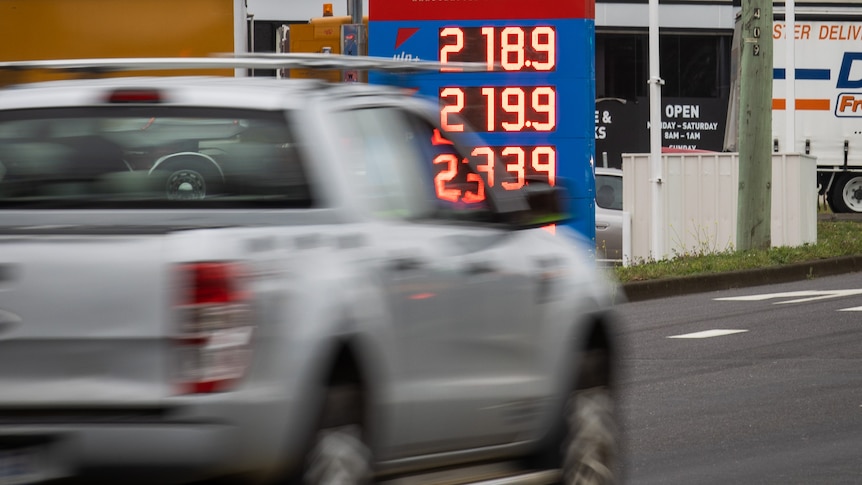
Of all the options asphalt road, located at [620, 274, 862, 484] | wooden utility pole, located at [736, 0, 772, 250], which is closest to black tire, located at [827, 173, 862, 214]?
wooden utility pole, located at [736, 0, 772, 250]

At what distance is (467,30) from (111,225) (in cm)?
1230

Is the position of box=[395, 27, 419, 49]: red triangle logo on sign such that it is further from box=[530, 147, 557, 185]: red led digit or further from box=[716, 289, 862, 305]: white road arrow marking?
box=[716, 289, 862, 305]: white road arrow marking

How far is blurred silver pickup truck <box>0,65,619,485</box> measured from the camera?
208 inches

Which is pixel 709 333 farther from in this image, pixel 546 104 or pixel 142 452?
pixel 142 452

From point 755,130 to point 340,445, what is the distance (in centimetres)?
1816

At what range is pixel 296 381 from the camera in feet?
17.9

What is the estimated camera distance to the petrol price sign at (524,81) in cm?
1775

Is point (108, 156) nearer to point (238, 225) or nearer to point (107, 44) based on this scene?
point (238, 225)

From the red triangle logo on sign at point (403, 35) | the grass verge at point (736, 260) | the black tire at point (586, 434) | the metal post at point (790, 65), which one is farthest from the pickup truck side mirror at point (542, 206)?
the metal post at point (790, 65)

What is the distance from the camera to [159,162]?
6.15m

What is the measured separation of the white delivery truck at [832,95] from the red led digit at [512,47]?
77.0 feet

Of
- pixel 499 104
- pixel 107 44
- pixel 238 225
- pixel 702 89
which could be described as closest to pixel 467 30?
pixel 499 104

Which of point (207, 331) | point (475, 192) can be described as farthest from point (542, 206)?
point (207, 331)

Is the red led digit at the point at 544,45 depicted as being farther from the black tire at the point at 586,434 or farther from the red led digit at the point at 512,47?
the black tire at the point at 586,434
